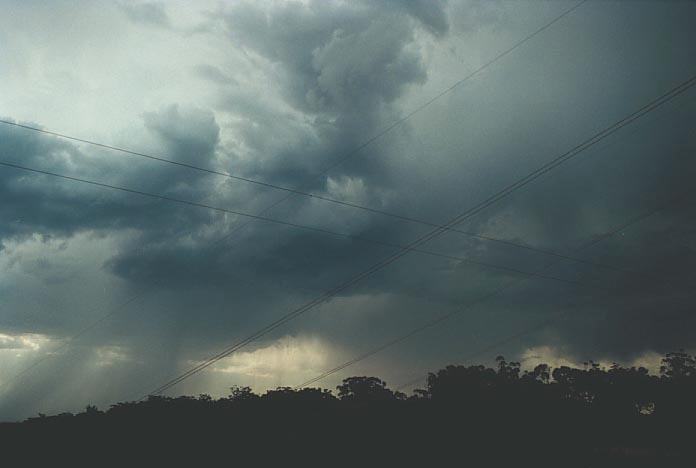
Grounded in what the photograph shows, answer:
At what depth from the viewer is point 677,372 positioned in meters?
130

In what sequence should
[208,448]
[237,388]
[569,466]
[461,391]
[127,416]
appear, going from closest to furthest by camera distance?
[569,466] → [208,448] → [127,416] → [461,391] → [237,388]

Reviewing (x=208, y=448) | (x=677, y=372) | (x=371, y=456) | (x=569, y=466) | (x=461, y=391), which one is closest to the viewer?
(x=569, y=466)

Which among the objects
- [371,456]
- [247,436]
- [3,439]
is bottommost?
[371,456]

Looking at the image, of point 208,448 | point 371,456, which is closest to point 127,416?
point 208,448

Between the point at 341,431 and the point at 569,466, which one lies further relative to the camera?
the point at 341,431

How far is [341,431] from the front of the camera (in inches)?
2462

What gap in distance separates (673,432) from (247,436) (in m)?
60.7

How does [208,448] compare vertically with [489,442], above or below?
above

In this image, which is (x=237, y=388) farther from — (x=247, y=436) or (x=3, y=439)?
(x=247, y=436)

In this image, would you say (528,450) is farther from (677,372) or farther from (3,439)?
(677,372)

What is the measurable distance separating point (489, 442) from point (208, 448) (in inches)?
1275

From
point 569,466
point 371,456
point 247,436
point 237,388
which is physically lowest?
point 569,466

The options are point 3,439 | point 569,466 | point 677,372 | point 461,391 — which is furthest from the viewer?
point 677,372

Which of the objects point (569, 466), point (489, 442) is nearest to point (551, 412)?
point (489, 442)
